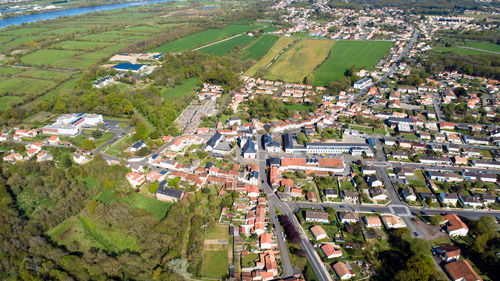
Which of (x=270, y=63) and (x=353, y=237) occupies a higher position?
(x=270, y=63)

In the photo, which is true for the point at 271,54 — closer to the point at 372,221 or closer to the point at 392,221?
the point at 372,221

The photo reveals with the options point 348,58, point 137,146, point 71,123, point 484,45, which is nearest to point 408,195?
point 137,146

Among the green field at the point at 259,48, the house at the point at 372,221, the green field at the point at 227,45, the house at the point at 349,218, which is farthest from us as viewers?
the green field at the point at 227,45

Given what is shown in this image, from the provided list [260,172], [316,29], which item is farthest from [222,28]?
[260,172]

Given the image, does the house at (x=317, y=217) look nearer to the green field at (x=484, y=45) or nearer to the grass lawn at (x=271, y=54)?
the grass lawn at (x=271, y=54)

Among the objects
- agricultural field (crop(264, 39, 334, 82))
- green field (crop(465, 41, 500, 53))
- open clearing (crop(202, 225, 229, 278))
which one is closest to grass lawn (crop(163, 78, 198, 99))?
agricultural field (crop(264, 39, 334, 82))

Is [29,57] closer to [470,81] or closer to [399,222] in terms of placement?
[399,222]

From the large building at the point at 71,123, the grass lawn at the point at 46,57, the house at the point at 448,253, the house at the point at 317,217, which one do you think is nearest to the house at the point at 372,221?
the house at the point at 317,217

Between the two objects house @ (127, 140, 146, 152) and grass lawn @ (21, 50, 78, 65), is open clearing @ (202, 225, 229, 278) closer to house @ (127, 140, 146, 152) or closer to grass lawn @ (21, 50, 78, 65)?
house @ (127, 140, 146, 152)
